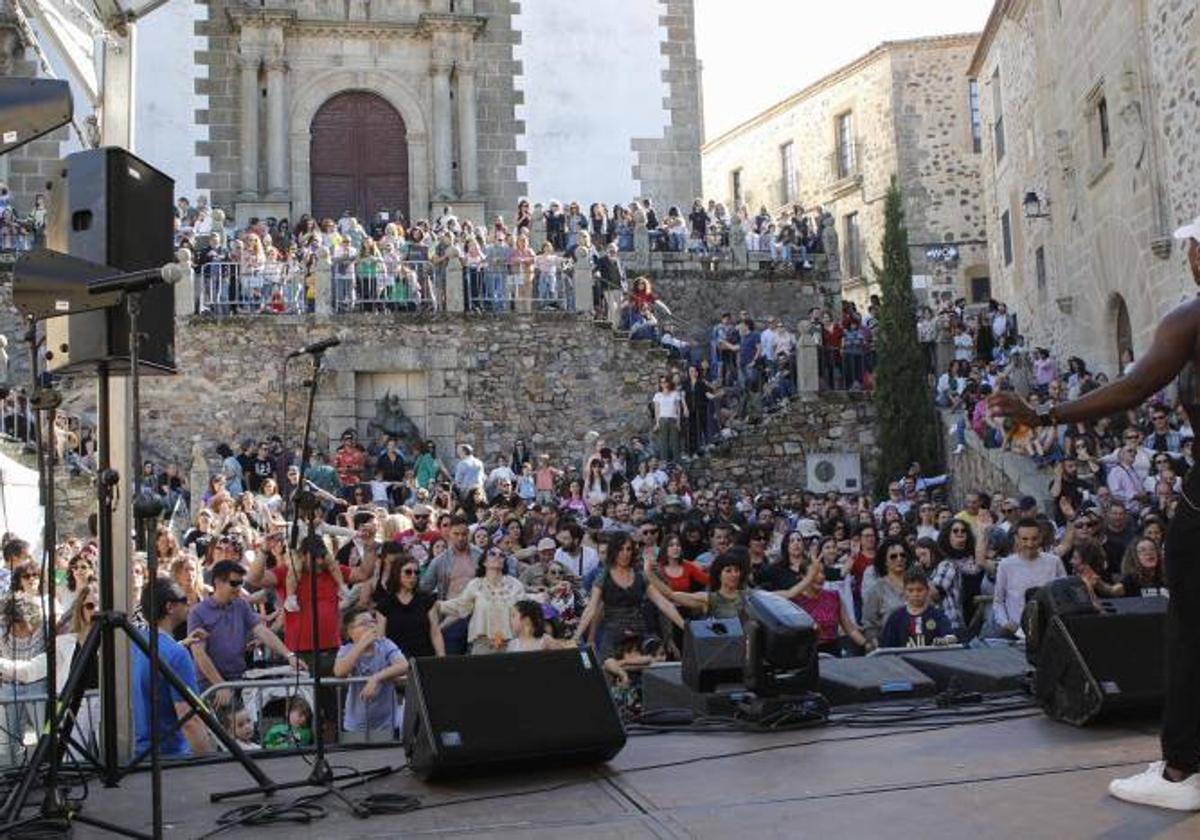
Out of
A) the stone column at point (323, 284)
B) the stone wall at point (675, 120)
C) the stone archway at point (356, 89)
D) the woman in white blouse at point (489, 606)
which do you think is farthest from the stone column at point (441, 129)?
the woman in white blouse at point (489, 606)

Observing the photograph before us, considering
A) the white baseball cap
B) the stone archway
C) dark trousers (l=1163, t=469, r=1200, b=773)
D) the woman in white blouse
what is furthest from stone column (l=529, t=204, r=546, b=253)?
dark trousers (l=1163, t=469, r=1200, b=773)

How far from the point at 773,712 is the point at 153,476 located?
45.7 feet

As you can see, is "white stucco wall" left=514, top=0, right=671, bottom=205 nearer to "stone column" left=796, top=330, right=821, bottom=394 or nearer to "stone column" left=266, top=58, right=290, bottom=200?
"stone column" left=266, top=58, right=290, bottom=200

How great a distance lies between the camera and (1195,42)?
57.0 ft

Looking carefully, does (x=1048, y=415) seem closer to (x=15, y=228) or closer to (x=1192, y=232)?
(x=1192, y=232)

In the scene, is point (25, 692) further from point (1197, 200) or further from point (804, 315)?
point (804, 315)

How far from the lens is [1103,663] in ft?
18.4

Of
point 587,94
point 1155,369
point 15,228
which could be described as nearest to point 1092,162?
point 587,94

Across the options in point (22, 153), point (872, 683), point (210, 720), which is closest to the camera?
point (210, 720)

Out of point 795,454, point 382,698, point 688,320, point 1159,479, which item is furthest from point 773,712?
point 688,320

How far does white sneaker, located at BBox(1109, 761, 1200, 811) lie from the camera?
4215 millimetres

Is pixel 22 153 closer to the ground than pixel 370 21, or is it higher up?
closer to the ground

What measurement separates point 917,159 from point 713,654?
1371 inches

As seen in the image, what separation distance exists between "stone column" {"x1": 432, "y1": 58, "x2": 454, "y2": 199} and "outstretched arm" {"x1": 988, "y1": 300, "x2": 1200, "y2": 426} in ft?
72.3
